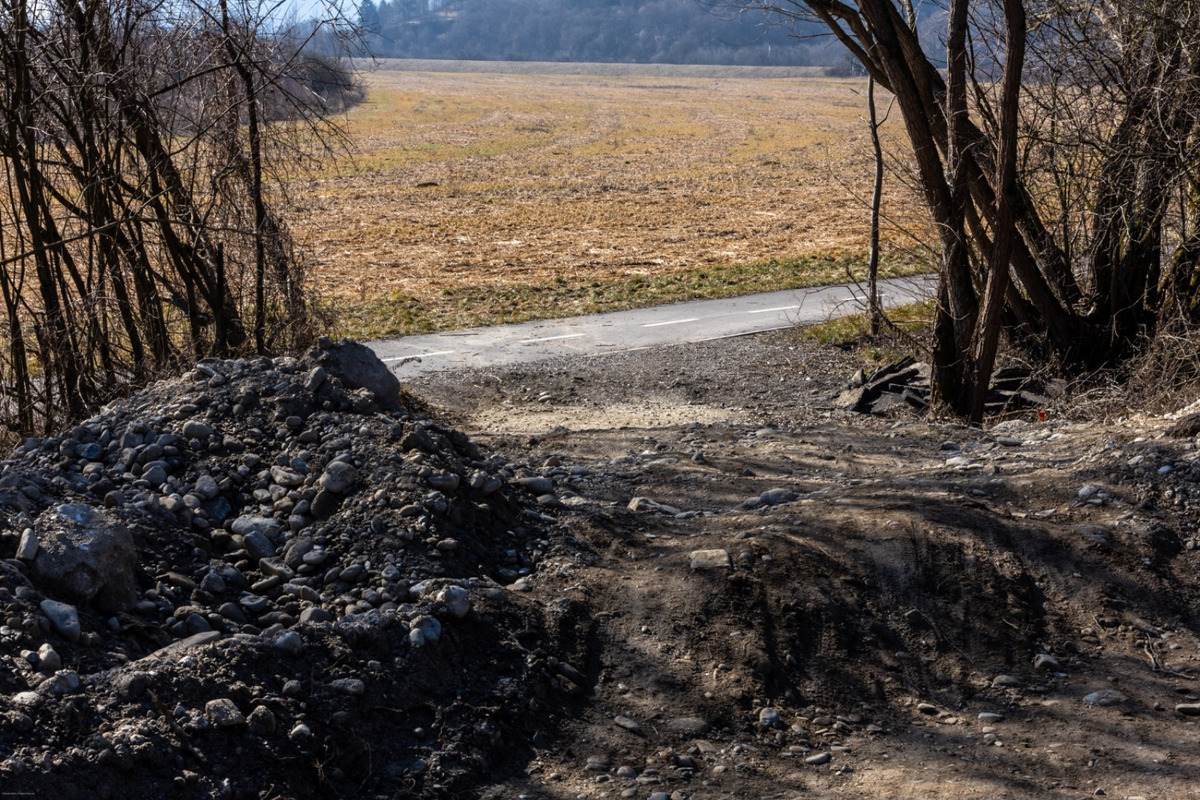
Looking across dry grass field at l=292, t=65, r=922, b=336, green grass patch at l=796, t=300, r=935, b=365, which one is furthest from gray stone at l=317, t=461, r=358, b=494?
green grass patch at l=796, t=300, r=935, b=365

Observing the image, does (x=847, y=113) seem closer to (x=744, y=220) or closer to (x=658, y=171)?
(x=658, y=171)

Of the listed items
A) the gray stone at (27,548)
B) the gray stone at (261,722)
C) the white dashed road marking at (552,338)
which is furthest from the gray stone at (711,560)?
the white dashed road marking at (552,338)

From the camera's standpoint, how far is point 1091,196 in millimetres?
10789

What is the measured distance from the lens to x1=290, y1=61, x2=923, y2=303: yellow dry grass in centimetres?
2184

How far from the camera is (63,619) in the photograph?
4047mm

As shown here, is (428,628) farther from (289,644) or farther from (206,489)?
(206,489)

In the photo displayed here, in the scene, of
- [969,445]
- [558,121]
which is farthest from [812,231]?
[558,121]

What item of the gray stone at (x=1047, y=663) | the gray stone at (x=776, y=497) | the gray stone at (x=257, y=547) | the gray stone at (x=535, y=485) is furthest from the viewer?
the gray stone at (x=776, y=497)

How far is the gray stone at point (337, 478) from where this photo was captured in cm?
539

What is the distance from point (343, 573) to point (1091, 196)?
9165 millimetres

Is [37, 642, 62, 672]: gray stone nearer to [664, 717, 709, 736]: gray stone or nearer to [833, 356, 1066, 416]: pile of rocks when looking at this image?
[664, 717, 709, 736]: gray stone

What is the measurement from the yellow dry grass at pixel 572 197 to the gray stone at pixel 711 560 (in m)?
7.44

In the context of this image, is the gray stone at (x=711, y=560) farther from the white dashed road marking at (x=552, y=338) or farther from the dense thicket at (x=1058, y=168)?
the white dashed road marking at (x=552, y=338)

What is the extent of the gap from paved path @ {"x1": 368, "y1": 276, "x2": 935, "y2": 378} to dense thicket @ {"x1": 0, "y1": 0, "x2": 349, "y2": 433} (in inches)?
132
